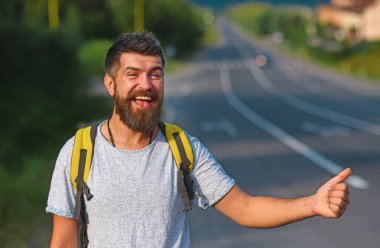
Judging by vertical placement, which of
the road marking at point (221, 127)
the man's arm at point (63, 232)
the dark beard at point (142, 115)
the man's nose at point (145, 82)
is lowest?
the road marking at point (221, 127)

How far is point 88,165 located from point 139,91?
35cm

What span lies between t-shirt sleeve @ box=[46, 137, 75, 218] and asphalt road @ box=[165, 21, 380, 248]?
325 inches

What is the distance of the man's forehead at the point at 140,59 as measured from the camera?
3961 millimetres

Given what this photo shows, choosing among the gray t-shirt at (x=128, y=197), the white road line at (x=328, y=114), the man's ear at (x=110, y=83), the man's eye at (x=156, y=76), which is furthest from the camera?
the white road line at (x=328, y=114)

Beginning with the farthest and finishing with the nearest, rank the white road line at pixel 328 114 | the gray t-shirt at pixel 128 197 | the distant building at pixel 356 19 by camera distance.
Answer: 1. the distant building at pixel 356 19
2. the white road line at pixel 328 114
3. the gray t-shirt at pixel 128 197

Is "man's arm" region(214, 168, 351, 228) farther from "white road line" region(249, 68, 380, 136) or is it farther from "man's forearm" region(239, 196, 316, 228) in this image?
"white road line" region(249, 68, 380, 136)

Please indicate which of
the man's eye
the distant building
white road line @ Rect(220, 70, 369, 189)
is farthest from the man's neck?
the distant building

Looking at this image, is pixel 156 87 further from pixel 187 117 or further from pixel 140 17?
pixel 140 17

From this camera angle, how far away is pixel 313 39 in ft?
369

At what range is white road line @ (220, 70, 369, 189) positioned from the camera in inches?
742

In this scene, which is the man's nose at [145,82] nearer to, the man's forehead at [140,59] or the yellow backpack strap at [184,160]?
the man's forehead at [140,59]

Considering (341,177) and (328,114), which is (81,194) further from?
(328,114)

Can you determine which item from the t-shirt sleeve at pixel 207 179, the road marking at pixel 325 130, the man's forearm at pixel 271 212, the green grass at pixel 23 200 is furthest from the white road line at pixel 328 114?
the t-shirt sleeve at pixel 207 179

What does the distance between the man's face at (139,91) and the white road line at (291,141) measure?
1421cm
